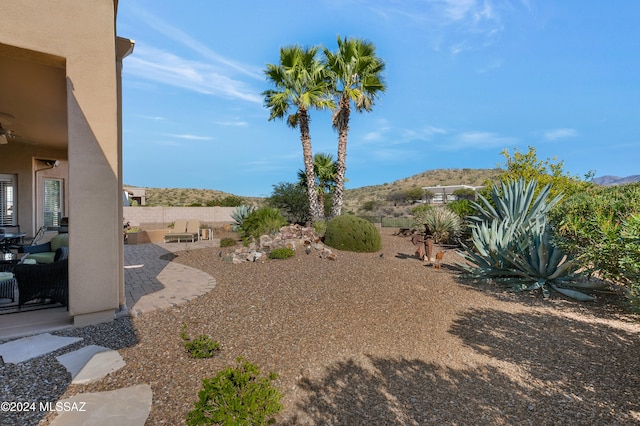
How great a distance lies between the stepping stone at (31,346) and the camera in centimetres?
324

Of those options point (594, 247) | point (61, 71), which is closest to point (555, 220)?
point (594, 247)

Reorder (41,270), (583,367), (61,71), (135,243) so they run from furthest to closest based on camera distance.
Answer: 1. (135,243)
2. (61,71)
3. (41,270)
4. (583,367)

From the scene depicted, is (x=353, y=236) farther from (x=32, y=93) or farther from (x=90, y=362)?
(x=32, y=93)

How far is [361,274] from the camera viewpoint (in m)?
7.10

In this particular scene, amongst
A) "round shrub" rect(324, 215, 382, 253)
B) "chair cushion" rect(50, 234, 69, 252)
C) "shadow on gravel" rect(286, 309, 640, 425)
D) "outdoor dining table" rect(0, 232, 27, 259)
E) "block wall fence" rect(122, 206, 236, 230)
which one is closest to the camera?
"shadow on gravel" rect(286, 309, 640, 425)

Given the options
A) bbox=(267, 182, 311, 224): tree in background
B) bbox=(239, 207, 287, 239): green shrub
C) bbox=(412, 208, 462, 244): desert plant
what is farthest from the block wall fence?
bbox=(412, 208, 462, 244): desert plant

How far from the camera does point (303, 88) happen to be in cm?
1564

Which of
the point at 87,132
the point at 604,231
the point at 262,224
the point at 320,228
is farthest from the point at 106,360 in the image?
the point at 320,228

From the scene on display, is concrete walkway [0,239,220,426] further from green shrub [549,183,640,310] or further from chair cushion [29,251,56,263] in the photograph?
green shrub [549,183,640,310]

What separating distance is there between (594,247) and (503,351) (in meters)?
2.36

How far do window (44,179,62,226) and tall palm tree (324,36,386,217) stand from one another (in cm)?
1132

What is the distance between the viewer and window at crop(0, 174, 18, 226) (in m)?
11.1

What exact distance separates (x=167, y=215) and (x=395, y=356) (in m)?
20.3

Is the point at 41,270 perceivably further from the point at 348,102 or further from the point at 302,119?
the point at 348,102
